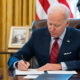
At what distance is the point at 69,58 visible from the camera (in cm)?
208

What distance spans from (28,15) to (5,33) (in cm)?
63

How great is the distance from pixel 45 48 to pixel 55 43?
139 millimetres

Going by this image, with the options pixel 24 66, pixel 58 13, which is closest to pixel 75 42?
pixel 58 13

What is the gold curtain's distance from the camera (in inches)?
142

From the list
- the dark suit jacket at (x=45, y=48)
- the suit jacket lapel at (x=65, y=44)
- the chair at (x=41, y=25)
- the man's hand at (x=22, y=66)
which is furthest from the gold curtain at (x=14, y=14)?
the man's hand at (x=22, y=66)

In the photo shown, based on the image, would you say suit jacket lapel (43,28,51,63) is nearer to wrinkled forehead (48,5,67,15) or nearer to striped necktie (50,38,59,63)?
striped necktie (50,38,59,63)

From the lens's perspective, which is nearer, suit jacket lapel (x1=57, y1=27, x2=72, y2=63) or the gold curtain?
suit jacket lapel (x1=57, y1=27, x2=72, y2=63)

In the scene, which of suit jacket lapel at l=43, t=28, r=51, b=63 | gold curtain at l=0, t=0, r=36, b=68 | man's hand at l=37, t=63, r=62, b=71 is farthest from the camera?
gold curtain at l=0, t=0, r=36, b=68

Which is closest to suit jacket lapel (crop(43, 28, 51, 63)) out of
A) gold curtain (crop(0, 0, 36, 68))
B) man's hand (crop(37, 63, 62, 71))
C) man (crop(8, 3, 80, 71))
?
man (crop(8, 3, 80, 71))

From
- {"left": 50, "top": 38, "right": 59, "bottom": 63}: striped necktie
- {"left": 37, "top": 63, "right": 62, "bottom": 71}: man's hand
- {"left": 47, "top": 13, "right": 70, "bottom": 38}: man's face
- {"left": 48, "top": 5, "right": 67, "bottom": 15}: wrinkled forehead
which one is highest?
{"left": 48, "top": 5, "right": 67, "bottom": 15}: wrinkled forehead

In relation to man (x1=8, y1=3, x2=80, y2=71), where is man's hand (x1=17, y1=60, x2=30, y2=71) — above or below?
below

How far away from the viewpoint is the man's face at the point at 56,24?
198cm

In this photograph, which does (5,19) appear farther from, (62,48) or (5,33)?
(62,48)

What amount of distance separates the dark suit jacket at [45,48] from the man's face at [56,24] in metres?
0.16
